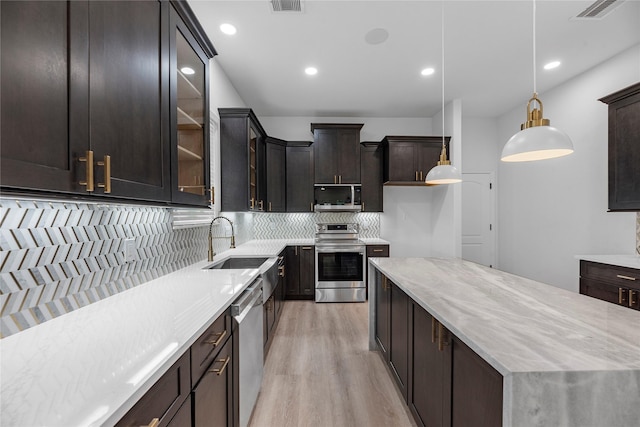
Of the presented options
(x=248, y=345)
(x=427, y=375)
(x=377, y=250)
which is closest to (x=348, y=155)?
(x=377, y=250)

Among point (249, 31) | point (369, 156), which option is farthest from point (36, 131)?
point (369, 156)

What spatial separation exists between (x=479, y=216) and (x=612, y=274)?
2.79m

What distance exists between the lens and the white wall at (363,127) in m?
4.97

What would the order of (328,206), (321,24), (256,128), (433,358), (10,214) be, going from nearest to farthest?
1. (10,214)
2. (433,358)
3. (321,24)
4. (256,128)
5. (328,206)

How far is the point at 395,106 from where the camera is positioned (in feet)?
15.0

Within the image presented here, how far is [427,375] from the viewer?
4.92 ft

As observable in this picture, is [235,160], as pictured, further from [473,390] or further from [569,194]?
[569,194]

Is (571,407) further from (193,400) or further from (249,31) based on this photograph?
(249,31)

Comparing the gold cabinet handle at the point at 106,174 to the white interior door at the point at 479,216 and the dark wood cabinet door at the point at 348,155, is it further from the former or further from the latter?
the white interior door at the point at 479,216

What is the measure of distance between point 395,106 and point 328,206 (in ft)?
6.68

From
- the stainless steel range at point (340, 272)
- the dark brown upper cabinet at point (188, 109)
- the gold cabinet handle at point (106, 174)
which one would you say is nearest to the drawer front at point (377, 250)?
the stainless steel range at point (340, 272)

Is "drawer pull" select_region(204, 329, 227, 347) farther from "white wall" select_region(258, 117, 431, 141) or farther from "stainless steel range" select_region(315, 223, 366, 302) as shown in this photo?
"white wall" select_region(258, 117, 431, 141)

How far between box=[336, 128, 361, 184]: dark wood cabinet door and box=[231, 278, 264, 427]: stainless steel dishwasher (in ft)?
9.47

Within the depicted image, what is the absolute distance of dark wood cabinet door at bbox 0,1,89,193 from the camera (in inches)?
25.4
